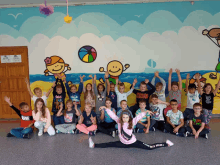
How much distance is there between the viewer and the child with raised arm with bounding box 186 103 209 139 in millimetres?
3209

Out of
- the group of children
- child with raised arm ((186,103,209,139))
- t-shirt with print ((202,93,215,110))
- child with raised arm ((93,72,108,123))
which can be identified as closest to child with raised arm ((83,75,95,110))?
the group of children

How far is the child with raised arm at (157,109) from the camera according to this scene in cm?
368

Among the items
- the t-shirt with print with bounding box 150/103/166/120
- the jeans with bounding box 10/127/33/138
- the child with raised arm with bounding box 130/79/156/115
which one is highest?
the child with raised arm with bounding box 130/79/156/115

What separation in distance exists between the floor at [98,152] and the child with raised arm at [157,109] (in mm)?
366

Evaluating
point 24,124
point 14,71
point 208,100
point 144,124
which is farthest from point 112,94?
point 14,71

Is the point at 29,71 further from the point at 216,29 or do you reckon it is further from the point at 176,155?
the point at 216,29

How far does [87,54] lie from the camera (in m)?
4.38

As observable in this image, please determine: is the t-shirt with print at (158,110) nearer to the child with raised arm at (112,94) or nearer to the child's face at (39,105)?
the child with raised arm at (112,94)

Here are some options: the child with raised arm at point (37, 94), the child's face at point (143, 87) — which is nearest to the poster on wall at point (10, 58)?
the child with raised arm at point (37, 94)

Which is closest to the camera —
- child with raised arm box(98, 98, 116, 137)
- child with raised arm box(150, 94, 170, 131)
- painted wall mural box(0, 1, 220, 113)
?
child with raised arm box(98, 98, 116, 137)

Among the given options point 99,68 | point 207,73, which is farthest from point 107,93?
point 207,73

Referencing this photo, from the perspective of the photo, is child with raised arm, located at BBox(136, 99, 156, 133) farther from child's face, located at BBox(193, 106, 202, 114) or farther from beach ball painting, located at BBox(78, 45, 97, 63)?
beach ball painting, located at BBox(78, 45, 97, 63)

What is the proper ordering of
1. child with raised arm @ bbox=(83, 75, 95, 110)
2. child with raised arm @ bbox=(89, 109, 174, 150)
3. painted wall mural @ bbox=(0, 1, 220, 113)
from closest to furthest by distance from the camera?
child with raised arm @ bbox=(89, 109, 174, 150) → child with raised arm @ bbox=(83, 75, 95, 110) → painted wall mural @ bbox=(0, 1, 220, 113)

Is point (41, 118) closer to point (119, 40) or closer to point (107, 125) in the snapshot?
point (107, 125)
